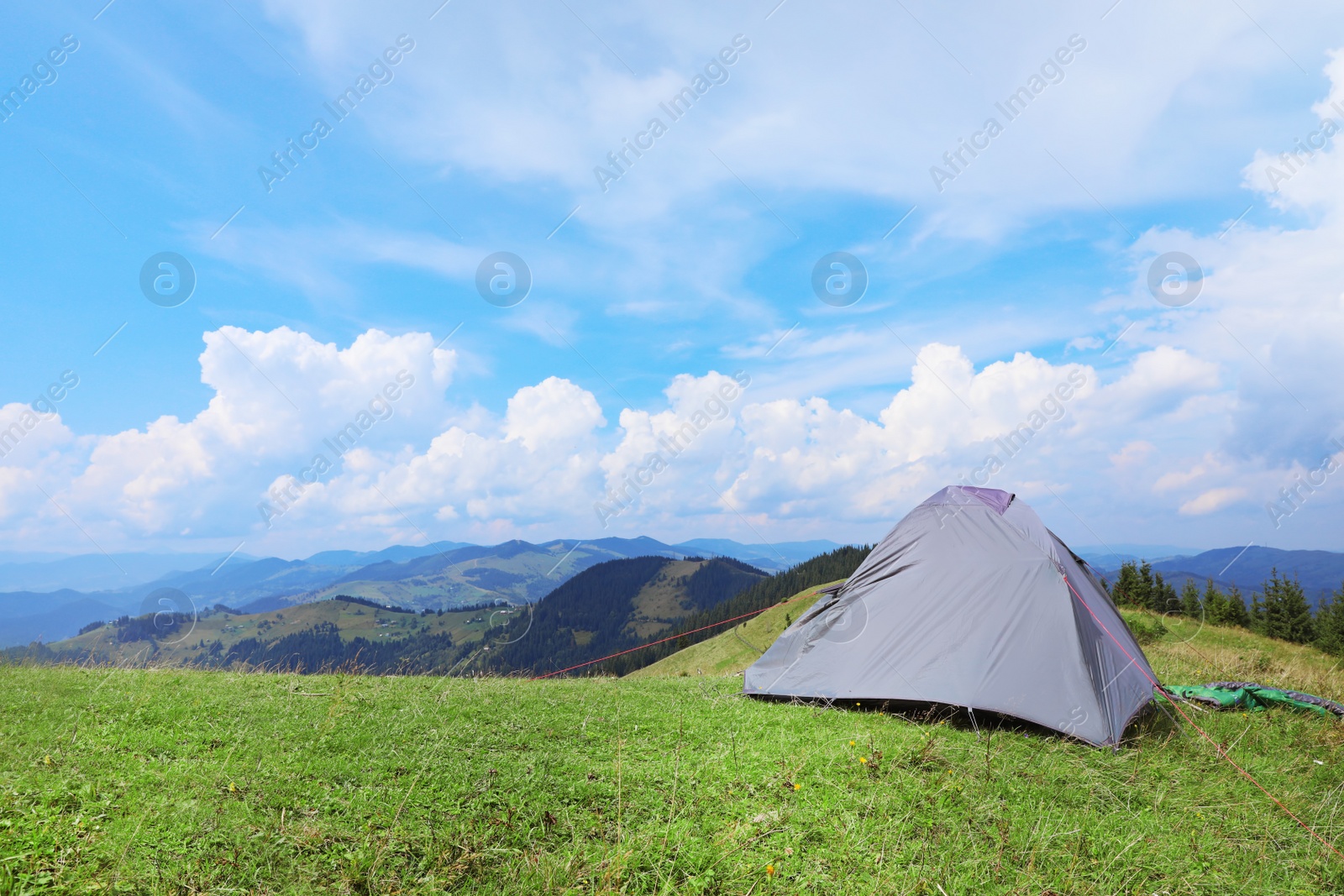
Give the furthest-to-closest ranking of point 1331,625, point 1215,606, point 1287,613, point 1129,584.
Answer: point 1287,613
point 1129,584
point 1215,606
point 1331,625

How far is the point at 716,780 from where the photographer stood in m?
5.70

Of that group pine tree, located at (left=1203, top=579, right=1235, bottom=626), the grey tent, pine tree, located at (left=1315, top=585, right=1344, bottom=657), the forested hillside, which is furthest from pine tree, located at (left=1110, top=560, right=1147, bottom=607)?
the grey tent

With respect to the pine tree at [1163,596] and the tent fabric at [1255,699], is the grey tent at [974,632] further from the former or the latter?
the pine tree at [1163,596]

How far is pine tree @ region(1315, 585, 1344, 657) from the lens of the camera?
1744 inches

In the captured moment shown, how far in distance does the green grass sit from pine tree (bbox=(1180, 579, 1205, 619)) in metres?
49.9

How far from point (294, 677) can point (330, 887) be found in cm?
598

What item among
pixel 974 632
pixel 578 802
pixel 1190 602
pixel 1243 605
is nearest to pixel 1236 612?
pixel 1243 605

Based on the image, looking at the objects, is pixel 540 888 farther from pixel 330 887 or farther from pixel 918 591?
pixel 918 591

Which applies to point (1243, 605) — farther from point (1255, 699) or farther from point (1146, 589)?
point (1255, 699)

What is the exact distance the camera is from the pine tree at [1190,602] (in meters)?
46.4

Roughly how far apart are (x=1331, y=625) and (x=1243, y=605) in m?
5.17

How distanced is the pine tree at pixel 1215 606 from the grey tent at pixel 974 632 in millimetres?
50864

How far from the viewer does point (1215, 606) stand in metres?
48.8

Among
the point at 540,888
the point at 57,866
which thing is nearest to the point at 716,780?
the point at 540,888
